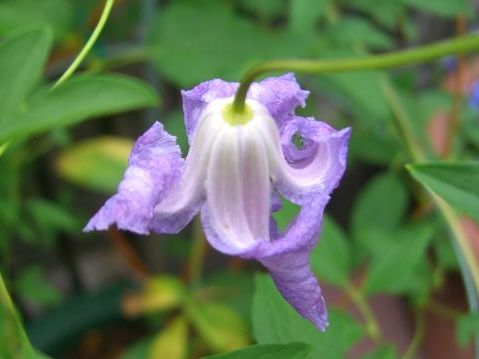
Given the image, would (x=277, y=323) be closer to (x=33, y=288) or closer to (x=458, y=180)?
(x=458, y=180)

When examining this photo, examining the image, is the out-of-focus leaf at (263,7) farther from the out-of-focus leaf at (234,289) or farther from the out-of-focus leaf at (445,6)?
the out-of-focus leaf at (234,289)

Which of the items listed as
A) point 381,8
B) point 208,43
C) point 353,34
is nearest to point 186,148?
point 208,43

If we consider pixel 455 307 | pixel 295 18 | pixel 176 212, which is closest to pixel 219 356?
pixel 176 212

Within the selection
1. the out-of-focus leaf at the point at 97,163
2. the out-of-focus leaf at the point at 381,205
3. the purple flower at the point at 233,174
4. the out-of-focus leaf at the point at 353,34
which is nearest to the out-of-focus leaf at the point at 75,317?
the out-of-focus leaf at the point at 97,163

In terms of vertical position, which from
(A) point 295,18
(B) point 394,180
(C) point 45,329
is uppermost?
(A) point 295,18

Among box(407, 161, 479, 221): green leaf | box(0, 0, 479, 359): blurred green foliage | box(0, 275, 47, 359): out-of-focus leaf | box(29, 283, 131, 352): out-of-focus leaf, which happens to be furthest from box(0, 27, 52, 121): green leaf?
box(29, 283, 131, 352): out-of-focus leaf

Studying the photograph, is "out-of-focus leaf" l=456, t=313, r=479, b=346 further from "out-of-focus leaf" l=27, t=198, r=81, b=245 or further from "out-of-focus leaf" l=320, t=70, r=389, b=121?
"out-of-focus leaf" l=27, t=198, r=81, b=245

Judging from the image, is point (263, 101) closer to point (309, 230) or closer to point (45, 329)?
point (309, 230)

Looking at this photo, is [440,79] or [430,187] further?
[440,79]
